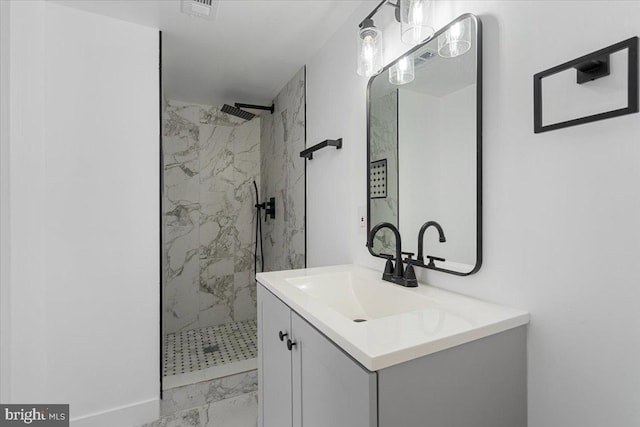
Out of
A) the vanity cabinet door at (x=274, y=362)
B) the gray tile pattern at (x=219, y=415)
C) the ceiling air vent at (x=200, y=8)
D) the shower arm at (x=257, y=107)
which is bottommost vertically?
the gray tile pattern at (x=219, y=415)

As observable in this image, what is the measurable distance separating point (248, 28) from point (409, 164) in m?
1.31

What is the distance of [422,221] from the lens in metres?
1.21

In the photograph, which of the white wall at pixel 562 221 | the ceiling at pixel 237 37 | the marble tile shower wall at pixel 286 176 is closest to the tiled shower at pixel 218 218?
the marble tile shower wall at pixel 286 176

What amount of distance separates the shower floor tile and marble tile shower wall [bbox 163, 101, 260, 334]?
0.42ft

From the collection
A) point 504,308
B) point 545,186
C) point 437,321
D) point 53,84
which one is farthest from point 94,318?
point 545,186

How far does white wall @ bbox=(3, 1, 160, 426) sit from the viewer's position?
61.0 inches

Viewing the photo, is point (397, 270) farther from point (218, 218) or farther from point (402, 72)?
point (218, 218)

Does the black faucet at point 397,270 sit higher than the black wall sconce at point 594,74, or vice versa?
the black wall sconce at point 594,74

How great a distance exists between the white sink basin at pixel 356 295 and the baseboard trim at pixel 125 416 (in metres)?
1.29

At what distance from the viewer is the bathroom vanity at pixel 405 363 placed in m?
0.63

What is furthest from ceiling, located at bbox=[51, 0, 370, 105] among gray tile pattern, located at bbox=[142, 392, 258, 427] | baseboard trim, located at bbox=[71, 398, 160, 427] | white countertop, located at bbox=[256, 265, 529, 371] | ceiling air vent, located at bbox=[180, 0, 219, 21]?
gray tile pattern, located at bbox=[142, 392, 258, 427]

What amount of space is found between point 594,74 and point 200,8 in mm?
1750

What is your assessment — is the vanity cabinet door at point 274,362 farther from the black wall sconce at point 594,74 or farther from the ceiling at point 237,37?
the ceiling at point 237,37

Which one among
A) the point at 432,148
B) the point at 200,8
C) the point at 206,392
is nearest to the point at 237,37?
the point at 200,8
